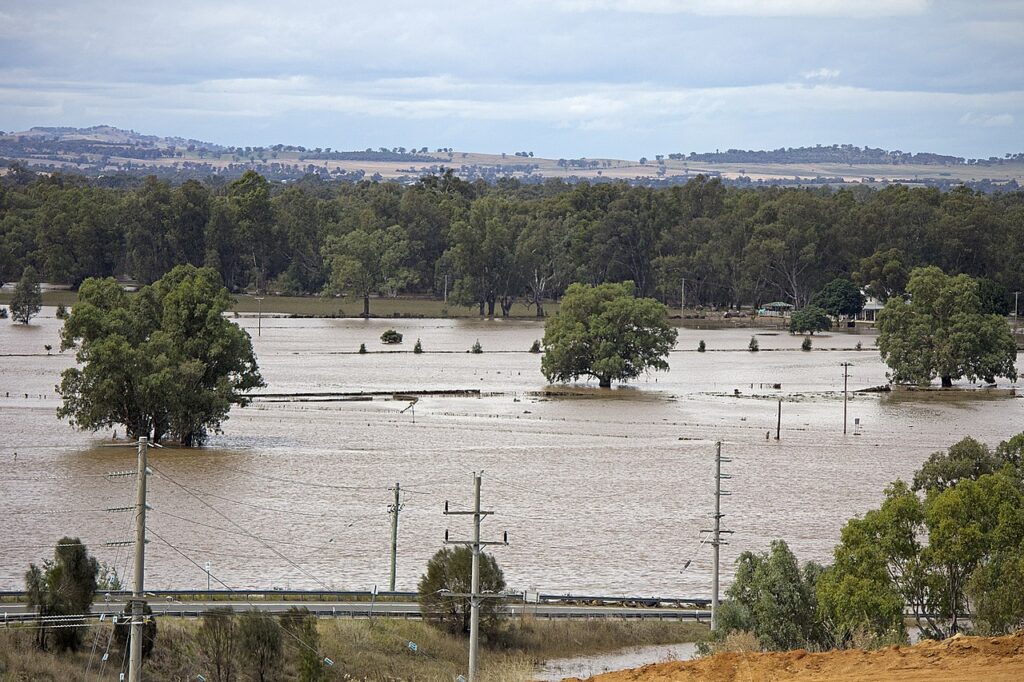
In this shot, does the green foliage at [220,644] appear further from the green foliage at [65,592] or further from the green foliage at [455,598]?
the green foliage at [455,598]

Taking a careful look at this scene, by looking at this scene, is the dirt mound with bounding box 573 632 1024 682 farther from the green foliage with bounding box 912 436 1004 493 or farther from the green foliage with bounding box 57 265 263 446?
the green foliage with bounding box 57 265 263 446

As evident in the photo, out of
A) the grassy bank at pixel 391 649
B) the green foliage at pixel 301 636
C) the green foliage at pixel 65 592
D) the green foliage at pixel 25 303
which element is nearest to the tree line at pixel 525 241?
the green foliage at pixel 25 303

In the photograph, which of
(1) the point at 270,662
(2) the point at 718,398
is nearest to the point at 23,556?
(1) the point at 270,662

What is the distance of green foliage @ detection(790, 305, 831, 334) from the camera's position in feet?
377

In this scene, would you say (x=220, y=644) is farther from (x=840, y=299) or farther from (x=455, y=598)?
(x=840, y=299)

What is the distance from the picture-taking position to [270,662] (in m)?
23.9

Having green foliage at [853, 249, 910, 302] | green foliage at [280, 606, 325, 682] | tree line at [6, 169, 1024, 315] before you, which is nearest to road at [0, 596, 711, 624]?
green foliage at [280, 606, 325, 682]

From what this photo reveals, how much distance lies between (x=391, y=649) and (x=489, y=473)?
19697mm

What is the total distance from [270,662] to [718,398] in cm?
4584

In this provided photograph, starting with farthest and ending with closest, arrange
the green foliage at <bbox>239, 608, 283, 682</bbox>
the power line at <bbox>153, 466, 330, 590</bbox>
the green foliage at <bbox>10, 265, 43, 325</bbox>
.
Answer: the green foliage at <bbox>10, 265, 43, 325</bbox> < the power line at <bbox>153, 466, 330, 590</bbox> < the green foliage at <bbox>239, 608, 283, 682</bbox>

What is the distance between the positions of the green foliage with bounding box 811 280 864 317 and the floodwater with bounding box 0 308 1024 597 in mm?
42046

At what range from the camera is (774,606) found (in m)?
25.8

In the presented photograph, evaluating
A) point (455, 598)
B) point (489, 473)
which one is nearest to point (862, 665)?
point (455, 598)

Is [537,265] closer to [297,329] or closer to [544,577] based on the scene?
[297,329]
